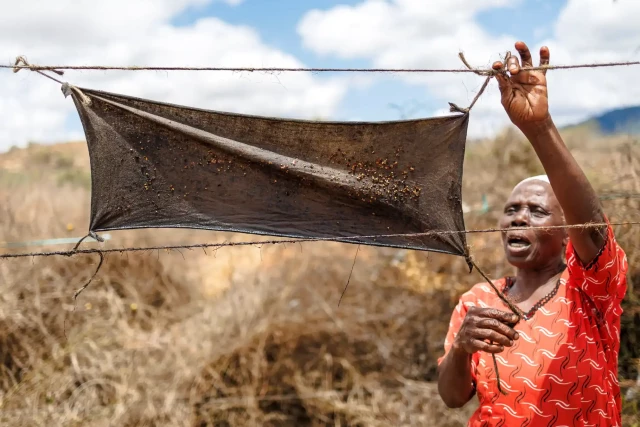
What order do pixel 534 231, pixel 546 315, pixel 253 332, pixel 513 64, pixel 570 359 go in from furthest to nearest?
pixel 253 332 < pixel 534 231 < pixel 546 315 < pixel 570 359 < pixel 513 64

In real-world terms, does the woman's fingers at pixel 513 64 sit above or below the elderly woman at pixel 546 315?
above

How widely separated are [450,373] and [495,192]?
5.43 metres

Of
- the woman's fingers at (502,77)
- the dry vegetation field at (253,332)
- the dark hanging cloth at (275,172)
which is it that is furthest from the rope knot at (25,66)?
the dry vegetation field at (253,332)

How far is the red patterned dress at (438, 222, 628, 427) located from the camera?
2.09 m

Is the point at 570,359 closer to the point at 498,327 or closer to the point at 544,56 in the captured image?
the point at 498,327

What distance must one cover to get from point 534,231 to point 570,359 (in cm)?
50

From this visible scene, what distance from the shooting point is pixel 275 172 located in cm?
229

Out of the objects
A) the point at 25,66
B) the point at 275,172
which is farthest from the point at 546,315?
the point at 25,66

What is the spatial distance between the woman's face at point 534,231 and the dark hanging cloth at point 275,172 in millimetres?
275

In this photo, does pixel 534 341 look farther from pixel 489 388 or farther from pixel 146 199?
pixel 146 199

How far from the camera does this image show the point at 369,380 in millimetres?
6301

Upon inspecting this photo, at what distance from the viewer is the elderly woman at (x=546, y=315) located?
192cm

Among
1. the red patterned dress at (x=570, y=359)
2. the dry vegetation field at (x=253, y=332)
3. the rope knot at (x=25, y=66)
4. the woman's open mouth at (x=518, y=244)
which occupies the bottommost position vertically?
the dry vegetation field at (x=253, y=332)

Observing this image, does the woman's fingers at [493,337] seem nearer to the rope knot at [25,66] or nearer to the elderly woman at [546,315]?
the elderly woman at [546,315]
